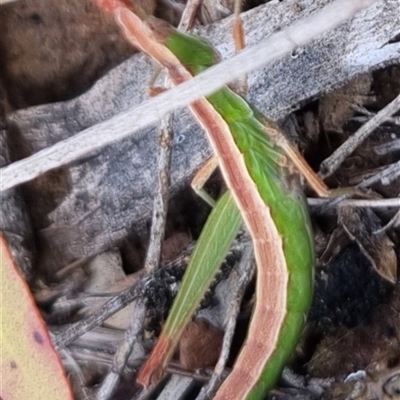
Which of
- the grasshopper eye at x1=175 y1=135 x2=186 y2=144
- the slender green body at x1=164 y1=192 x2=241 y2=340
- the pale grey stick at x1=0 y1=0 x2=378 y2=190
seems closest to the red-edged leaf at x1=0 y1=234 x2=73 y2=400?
the pale grey stick at x1=0 y1=0 x2=378 y2=190

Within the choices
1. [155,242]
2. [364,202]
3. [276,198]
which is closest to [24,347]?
[155,242]

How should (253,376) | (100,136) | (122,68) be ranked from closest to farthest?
(100,136) → (253,376) → (122,68)

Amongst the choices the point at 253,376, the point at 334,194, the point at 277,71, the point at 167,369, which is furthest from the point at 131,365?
the point at 277,71

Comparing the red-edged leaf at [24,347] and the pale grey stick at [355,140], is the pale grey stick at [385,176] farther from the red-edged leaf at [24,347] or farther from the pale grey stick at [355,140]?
the red-edged leaf at [24,347]

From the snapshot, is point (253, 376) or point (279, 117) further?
point (279, 117)

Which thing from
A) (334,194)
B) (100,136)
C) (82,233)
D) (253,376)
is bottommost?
(253,376)

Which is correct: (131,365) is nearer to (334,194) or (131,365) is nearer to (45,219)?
(45,219)

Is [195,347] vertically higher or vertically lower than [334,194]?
lower
